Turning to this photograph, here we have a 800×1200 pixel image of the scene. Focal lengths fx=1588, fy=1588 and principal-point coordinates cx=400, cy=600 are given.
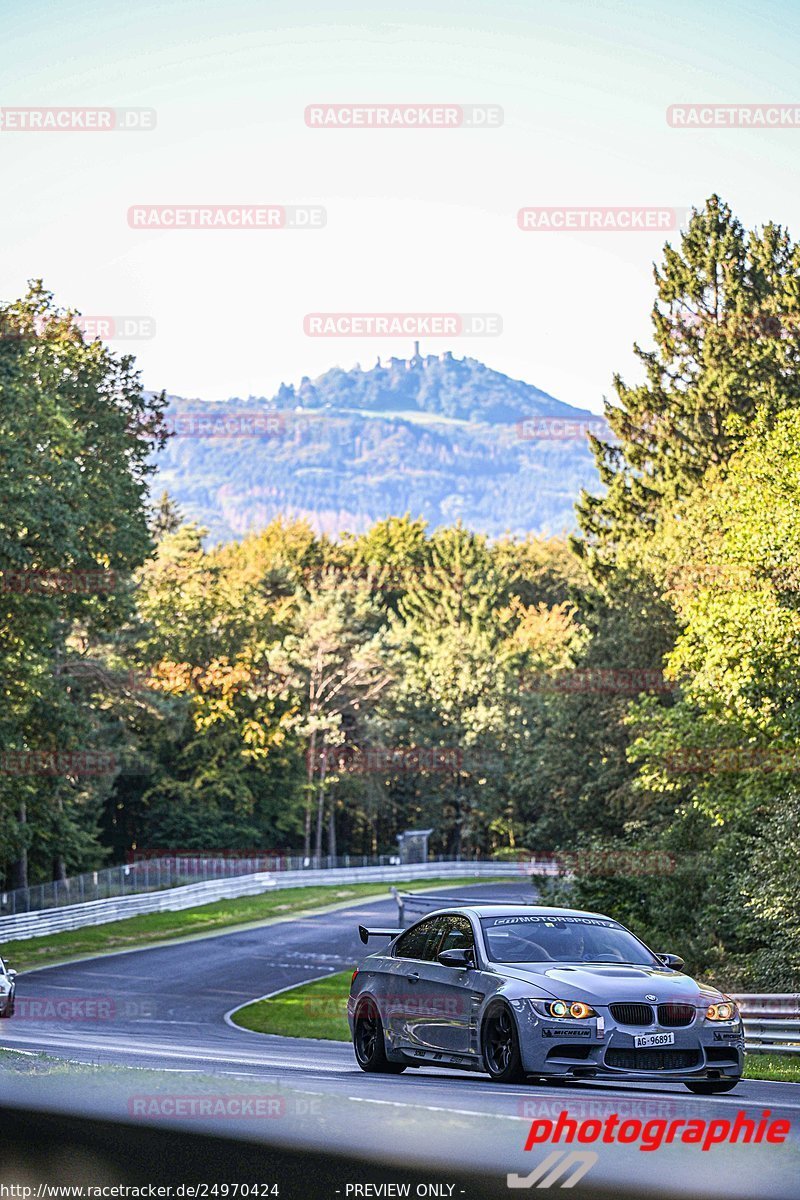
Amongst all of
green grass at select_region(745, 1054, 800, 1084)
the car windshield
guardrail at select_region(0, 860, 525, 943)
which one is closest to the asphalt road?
the car windshield

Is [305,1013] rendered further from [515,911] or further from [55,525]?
[515,911]

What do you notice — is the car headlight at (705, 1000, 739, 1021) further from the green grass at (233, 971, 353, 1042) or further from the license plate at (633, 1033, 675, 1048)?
the green grass at (233, 971, 353, 1042)

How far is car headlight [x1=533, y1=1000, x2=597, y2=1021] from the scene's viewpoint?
11.3 metres

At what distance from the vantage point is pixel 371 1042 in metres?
13.6

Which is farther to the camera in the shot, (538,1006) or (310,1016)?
(310,1016)

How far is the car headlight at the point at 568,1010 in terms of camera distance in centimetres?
1126

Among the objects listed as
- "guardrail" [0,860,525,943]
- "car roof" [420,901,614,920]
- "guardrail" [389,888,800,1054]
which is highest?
"car roof" [420,901,614,920]

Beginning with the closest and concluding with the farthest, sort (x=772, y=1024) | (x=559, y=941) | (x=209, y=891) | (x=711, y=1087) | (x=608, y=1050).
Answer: (x=608, y=1050) → (x=711, y=1087) → (x=559, y=941) → (x=772, y=1024) → (x=209, y=891)

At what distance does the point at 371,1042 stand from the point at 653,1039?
10.4 ft

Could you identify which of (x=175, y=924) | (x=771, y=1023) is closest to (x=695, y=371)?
(x=175, y=924)

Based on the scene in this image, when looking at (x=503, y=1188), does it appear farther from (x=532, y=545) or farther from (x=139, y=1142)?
(x=532, y=545)

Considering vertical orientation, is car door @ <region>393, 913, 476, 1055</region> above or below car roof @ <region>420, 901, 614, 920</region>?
below

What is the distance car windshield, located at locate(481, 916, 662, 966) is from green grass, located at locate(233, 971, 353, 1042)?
1380cm

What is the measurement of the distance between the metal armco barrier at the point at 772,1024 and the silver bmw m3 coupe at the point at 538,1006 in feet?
27.0
